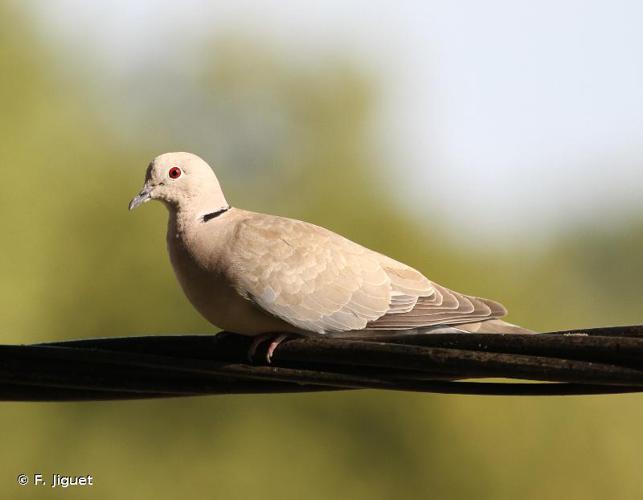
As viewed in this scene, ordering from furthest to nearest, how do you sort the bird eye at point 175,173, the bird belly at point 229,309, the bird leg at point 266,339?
the bird eye at point 175,173, the bird belly at point 229,309, the bird leg at point 266,339

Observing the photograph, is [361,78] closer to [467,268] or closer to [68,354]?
[467,268]

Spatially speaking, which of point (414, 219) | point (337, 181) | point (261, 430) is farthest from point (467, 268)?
point (261, 430)

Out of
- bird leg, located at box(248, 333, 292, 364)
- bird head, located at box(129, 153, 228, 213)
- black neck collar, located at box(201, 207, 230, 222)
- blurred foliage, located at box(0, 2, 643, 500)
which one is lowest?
bird leg, located at box(248, 333, 292, 364)

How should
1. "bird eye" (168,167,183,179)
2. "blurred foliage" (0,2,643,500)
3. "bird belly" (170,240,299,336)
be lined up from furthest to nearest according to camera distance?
"blurred foliage" (0,2,643,500), "bird eye" (168,167,183,179), "bird belly" (170,240,299,336)

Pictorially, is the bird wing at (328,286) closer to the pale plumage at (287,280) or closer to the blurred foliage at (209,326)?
the pale plumage at (287,280)

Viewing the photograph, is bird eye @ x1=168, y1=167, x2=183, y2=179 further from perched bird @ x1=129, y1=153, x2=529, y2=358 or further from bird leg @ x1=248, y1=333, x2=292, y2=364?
bird leg @ x1=248, y1=333, x2=292, y2=364

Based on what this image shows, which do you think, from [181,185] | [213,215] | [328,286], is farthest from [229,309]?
[181,185]

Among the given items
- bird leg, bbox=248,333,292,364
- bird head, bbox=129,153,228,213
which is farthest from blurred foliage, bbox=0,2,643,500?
bird leg, bbox=248,333,292,364

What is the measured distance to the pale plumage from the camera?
14.5 feet

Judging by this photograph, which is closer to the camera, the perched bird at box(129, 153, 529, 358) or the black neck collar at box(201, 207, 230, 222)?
the perched bird at box(129, 153, 529, 358)

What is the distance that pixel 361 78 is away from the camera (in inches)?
992

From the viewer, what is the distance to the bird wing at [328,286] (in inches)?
176

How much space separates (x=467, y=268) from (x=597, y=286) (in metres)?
12.2

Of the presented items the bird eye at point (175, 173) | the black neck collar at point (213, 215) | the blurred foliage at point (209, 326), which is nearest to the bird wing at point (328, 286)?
the black neck collar at point (213, 215)
